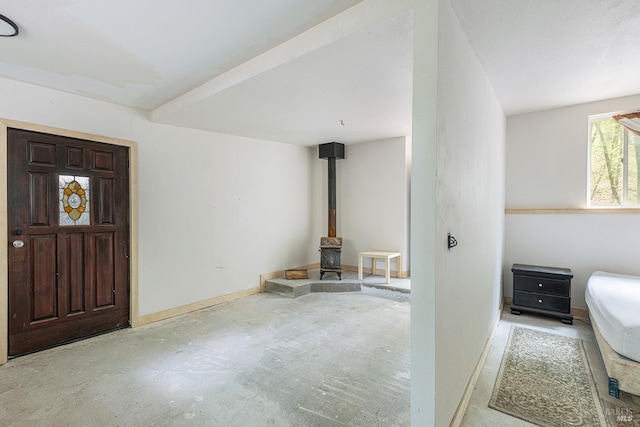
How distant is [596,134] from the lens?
11.7ft

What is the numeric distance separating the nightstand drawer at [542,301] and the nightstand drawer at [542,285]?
0.15 feet

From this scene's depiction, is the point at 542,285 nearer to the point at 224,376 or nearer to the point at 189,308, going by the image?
the point at 224,376

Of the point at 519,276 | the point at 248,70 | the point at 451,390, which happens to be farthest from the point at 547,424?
the point at 248,70

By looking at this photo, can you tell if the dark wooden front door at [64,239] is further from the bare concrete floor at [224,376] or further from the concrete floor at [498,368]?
the concrete floor at [498,368]

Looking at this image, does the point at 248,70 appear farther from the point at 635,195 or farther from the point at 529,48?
the point at 635,195

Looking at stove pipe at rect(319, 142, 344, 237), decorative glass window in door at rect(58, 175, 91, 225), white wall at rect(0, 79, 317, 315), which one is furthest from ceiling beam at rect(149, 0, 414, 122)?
stove pipe at rect(319, 142, 344, 237)

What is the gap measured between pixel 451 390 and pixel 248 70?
8.41 ft

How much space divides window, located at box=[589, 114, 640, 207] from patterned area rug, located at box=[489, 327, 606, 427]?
1.74 meters

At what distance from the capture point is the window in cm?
337

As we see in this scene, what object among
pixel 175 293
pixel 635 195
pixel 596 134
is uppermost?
pixel 596 134

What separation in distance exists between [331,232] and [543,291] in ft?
9.76

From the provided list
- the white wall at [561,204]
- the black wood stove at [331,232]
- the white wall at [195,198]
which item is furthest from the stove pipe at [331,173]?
the white wall at [561,204]

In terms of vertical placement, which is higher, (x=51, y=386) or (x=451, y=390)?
(x=451, y=390)
